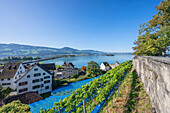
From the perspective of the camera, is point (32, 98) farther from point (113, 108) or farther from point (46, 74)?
point (113, 108)

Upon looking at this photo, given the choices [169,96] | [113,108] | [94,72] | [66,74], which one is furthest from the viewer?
[94,72]

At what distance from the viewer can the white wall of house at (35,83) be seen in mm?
19977

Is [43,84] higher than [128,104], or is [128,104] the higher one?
[128,104]

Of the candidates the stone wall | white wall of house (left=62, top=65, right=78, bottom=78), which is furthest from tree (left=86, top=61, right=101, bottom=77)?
the stone wall

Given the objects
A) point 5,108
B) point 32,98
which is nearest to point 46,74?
point 32,98

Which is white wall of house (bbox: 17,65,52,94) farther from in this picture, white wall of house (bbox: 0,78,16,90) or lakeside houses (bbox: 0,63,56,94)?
white wall of house (bbox: 0,78,16,90)

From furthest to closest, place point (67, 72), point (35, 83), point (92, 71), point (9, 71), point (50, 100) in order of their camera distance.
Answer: point (92, 71)
point (67, 72)
point (9, 71)
point (35, 83)
point (50, 100)

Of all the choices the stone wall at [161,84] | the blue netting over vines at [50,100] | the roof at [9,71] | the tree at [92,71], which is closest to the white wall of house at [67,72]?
the tree at [92,71]

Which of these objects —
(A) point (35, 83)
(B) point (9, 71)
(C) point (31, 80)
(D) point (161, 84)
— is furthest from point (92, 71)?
(D) point (161, 84)

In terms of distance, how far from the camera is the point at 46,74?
76.9 ft

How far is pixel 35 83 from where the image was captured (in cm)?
2138

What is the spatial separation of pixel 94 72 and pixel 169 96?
1428 inches

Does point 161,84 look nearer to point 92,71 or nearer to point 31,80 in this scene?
point 31,80

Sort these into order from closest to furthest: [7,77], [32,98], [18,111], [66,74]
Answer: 1. [18,111]
2. [32,98]
3. [7,77]
4. [66,74]
